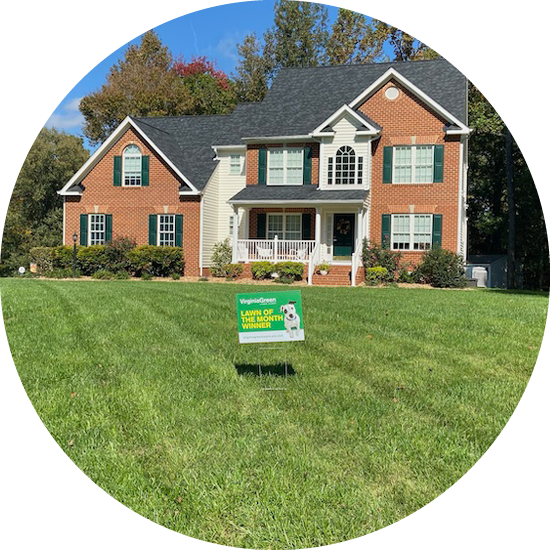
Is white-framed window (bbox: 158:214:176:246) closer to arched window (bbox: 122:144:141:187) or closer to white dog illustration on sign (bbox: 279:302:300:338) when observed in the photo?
arched window (bbox: 122:144:141:187)

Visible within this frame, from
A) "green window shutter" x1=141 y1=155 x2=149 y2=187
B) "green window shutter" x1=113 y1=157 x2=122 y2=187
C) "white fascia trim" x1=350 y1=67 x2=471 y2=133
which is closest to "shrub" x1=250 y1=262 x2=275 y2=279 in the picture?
"green window shutter" x1=141 y1=155 x2=149 y2=187

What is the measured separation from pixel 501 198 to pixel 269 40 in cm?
431

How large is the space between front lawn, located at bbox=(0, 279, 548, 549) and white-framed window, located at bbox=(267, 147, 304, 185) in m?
13.9

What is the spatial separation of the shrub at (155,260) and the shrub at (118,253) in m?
0.08

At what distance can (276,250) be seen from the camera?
16484 millimetres

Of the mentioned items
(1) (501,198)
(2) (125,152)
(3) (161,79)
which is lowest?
(1) (501,198)

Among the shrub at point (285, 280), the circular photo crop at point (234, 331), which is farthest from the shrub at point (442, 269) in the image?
the shrub at point (285, 280)

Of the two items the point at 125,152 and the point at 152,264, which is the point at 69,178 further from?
the point at 152,264

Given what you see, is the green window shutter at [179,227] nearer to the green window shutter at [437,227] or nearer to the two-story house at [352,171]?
the two-story house at [352,171]

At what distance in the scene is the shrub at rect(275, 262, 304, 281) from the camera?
50.3 ft

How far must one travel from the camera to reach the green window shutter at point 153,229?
26.9 ft

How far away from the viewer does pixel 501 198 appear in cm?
860

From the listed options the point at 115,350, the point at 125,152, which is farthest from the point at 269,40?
the point at 115,350

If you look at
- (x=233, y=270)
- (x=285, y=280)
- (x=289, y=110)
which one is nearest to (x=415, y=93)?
(x=289, y=110)
